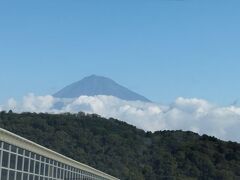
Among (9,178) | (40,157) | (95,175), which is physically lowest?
(9,178)

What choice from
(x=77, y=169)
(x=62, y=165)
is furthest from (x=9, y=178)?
(x=77, y=169)

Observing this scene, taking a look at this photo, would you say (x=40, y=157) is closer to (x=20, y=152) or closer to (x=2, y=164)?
(x=20, y=152)

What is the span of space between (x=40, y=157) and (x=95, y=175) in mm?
51715

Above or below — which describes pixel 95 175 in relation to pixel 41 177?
above

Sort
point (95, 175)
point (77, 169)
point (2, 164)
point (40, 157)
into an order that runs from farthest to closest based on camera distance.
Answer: point (95, 175) < point (77, 169) < point (40, 157) < point (2, 164)

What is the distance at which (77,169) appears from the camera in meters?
90.1

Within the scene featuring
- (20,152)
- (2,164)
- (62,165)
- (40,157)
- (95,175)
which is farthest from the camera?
(95,175)

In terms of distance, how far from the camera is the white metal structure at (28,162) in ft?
155

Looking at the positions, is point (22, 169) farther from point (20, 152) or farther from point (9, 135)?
point (9, 135)

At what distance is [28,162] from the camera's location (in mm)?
55969

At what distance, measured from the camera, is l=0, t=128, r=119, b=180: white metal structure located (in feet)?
155

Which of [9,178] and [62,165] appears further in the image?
[62,165]

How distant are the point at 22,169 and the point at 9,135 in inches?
257

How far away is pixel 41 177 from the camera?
62.1 meters
